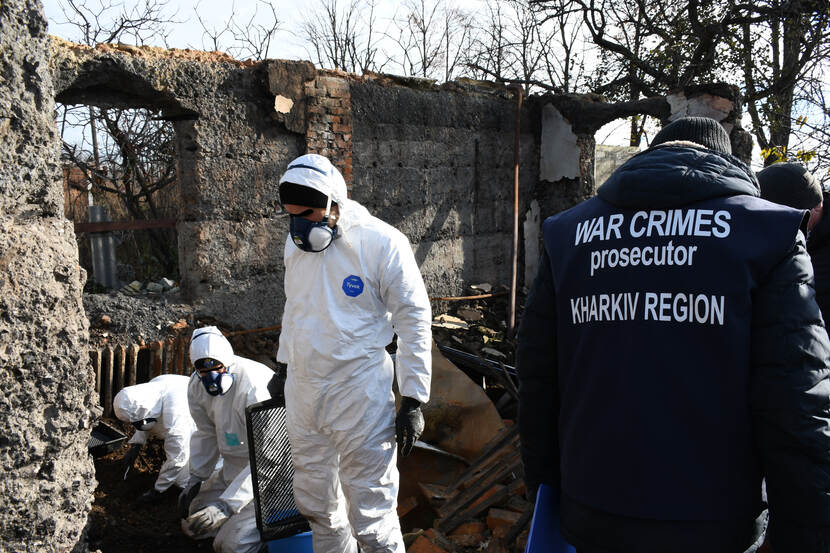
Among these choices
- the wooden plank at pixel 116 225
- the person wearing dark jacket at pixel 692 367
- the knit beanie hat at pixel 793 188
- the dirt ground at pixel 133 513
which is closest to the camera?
the person wearing dark jacket at pixel 692 367

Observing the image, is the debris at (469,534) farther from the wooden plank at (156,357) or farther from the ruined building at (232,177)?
the wooden plank at (156,357)

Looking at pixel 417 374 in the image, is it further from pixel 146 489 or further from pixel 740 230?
pixel 146 489

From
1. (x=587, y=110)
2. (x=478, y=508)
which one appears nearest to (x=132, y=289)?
(x=478, y=508)

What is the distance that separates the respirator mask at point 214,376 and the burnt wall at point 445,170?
9.22 ft

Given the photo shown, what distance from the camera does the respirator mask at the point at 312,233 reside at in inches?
115

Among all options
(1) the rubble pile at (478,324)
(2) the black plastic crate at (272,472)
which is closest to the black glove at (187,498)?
(2) the black plastic crate at (272,472)

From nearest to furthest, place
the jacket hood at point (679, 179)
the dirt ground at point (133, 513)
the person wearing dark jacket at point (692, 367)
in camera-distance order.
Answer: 1. the person wearing dark jacket at point (692, 367)
2. the jacket hood at point (679, 179)
3. the dirt ground at point (133, 513)

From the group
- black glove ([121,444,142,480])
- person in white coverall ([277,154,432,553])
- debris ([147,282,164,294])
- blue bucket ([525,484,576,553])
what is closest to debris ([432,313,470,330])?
debris ([147,282,164,294])

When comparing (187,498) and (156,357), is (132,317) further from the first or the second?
(187,498)

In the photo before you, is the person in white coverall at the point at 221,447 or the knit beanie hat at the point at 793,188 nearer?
the knit beanie hat at the point at 793,188

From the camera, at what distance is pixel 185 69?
4895 millimetres

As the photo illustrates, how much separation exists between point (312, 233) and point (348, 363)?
2.02 ft

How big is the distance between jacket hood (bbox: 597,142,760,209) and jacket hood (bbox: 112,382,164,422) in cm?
368

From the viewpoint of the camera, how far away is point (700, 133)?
167 cm
